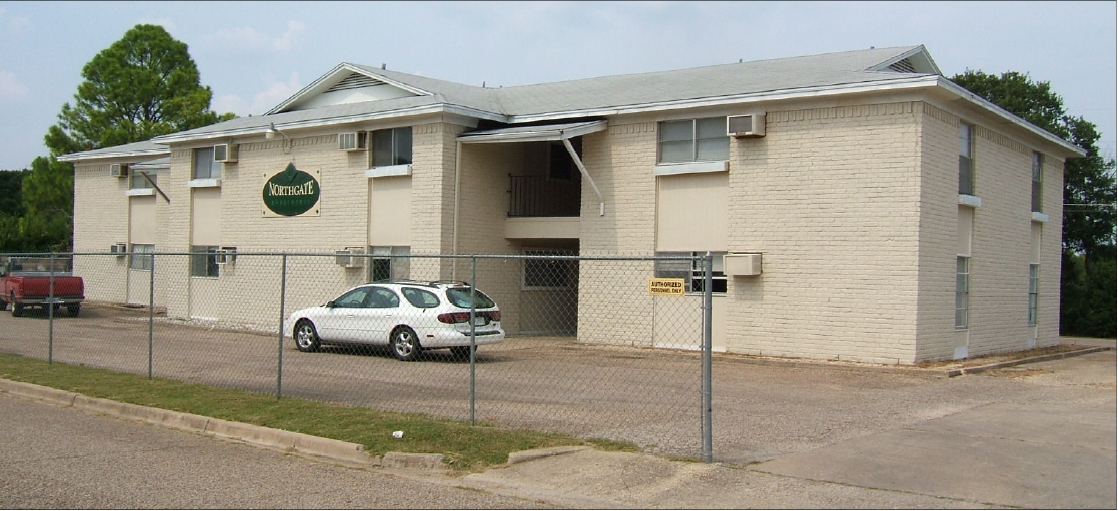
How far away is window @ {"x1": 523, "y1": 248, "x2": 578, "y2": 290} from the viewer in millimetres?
23312

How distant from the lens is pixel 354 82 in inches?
1013

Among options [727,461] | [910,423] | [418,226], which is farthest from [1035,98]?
[727,461]

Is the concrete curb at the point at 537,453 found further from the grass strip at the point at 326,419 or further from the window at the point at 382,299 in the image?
the window at the point at 382,299

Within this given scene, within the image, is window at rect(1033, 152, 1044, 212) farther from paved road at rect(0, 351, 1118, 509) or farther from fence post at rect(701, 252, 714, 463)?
fence post at rect(701, 252, 714, 463)

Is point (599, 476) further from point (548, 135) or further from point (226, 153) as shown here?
point (226, 153)

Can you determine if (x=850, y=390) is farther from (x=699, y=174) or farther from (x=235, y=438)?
(x=235, y=438)

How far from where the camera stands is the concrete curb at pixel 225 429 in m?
8.92

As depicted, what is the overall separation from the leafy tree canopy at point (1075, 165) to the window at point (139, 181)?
29912mm

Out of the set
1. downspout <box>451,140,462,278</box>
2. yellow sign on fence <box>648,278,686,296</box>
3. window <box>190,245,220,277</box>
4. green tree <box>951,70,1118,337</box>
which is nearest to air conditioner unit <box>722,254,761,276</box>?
downspout <box>451,140,462,278</box>

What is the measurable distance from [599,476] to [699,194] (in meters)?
12.4

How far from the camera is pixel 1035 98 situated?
39531 mm

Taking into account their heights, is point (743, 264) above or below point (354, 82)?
below

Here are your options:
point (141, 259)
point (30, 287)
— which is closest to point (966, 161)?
point (30, 287)

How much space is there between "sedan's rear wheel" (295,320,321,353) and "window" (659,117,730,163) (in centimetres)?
760
